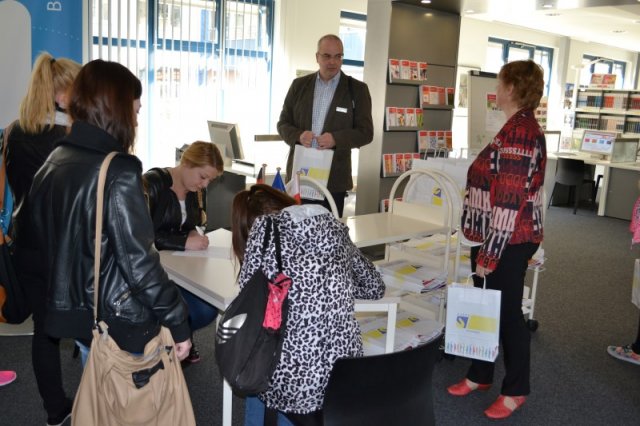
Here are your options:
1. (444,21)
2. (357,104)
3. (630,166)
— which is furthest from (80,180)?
(630,166)

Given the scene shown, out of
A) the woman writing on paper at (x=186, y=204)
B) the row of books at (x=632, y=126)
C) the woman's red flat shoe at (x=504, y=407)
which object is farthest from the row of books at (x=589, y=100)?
the woman writing on paper at (x=186, y=204)

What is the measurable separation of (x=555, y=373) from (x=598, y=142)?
591cm

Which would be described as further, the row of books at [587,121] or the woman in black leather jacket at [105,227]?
the row of books at [587,121]

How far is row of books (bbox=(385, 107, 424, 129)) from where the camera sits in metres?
5.32

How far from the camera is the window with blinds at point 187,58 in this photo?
19.0 ft

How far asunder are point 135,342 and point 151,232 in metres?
0.31

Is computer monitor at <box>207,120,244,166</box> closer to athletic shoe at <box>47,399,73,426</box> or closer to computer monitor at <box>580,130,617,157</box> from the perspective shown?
athletic shoe at <box>47,399,73,426</box>

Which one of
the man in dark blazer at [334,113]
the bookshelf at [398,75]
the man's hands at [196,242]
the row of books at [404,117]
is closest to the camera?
the man's hands at [196,242]

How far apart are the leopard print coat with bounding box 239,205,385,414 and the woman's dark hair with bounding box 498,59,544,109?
1265 mm

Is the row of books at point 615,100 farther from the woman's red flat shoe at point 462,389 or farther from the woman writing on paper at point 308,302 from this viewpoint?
the woman writing on paper at point 308,302

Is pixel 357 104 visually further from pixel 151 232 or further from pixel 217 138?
pixel 151 232

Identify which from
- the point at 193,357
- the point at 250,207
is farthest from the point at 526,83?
the point at 193,357

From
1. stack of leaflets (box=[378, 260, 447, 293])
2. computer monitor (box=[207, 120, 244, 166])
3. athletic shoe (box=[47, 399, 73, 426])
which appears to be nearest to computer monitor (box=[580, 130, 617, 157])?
computer monitor (box=[207, 120, 244, 166])

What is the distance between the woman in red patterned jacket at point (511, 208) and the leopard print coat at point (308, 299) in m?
1.01
